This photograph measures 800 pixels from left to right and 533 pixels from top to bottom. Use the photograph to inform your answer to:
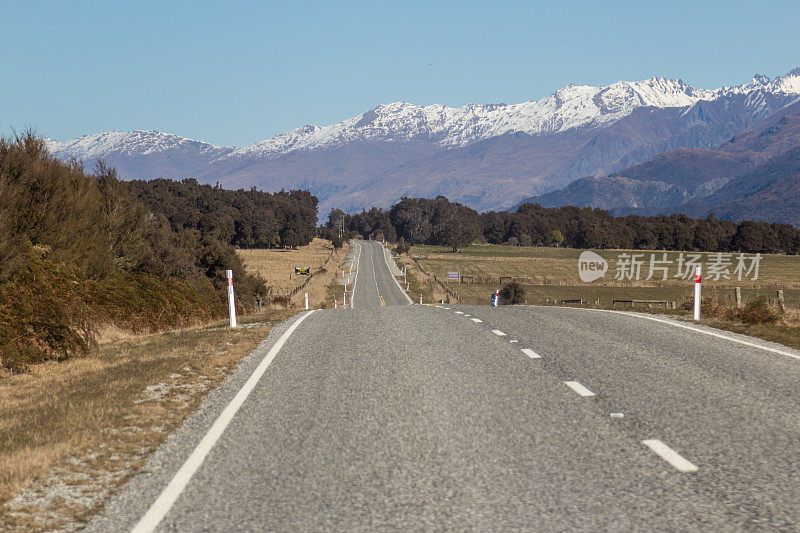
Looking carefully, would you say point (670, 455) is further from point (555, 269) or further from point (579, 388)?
point (555, 269)

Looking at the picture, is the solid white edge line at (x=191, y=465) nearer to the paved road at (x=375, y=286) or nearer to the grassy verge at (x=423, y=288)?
the paved road at (x=375, y=286)

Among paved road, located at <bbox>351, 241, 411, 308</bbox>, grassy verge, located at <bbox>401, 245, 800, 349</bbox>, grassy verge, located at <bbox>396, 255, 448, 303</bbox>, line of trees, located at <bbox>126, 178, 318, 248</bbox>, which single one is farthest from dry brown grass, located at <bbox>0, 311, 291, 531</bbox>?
line of trees, located at <bbox>126, 178, 318, 248</bbox>

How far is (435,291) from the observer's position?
→ 2773 inches

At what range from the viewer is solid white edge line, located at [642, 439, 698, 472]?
4.61m

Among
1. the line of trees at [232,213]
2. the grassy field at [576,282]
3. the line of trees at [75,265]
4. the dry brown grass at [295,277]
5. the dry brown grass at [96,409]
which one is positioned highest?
the line of trees at [232,213]

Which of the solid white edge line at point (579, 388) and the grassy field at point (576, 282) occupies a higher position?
the solid white edge line at point (579, 388)

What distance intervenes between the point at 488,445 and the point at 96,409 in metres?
3.92

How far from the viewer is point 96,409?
6.59 m

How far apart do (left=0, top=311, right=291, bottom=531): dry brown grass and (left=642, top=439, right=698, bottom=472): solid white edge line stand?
3846 millimetres

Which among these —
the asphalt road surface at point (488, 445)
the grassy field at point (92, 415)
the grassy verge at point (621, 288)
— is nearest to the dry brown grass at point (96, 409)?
the grassy field at point (92, 415)

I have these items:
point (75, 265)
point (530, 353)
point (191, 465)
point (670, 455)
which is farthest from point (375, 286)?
point (670, 455)

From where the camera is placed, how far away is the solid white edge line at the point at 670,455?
461cm

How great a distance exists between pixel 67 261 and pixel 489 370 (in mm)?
10414

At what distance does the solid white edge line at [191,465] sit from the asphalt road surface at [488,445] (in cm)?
2
